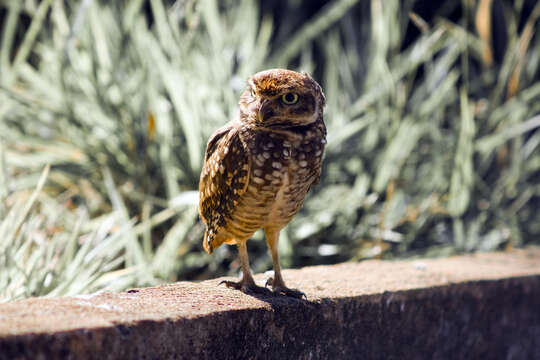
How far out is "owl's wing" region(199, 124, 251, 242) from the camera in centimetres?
192

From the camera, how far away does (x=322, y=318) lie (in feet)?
6.86

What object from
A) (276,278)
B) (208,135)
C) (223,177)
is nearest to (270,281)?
(276,278)

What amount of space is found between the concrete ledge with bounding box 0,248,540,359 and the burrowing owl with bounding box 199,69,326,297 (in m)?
0.27

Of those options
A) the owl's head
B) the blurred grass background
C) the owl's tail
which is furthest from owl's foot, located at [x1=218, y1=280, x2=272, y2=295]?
the blurred grass background

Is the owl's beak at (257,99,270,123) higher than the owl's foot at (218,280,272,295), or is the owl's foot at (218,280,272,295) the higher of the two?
the owl's beak at (257,99,270,123)

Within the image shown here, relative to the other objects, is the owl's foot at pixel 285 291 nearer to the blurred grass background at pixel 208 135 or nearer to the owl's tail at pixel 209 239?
the owl's tail at pixel 209 239

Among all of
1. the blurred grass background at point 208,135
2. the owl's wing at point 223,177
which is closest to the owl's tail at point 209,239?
the owl's wing at point 223,177

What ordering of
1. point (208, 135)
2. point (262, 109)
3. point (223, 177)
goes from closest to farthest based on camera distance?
point (262, 109), point (223, 177), point (208, 135)

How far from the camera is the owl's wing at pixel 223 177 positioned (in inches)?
75.7

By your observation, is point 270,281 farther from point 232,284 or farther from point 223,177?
point 223,177

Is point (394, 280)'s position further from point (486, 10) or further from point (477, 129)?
point (486, 10)

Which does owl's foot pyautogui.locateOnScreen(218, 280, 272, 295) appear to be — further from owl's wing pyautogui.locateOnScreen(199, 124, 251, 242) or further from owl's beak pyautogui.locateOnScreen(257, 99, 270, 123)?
owl's beak pyautogui.locateOnScreen(257, 99, 270, 123)

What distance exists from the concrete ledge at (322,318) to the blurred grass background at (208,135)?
0.57m

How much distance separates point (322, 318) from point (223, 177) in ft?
1.87
